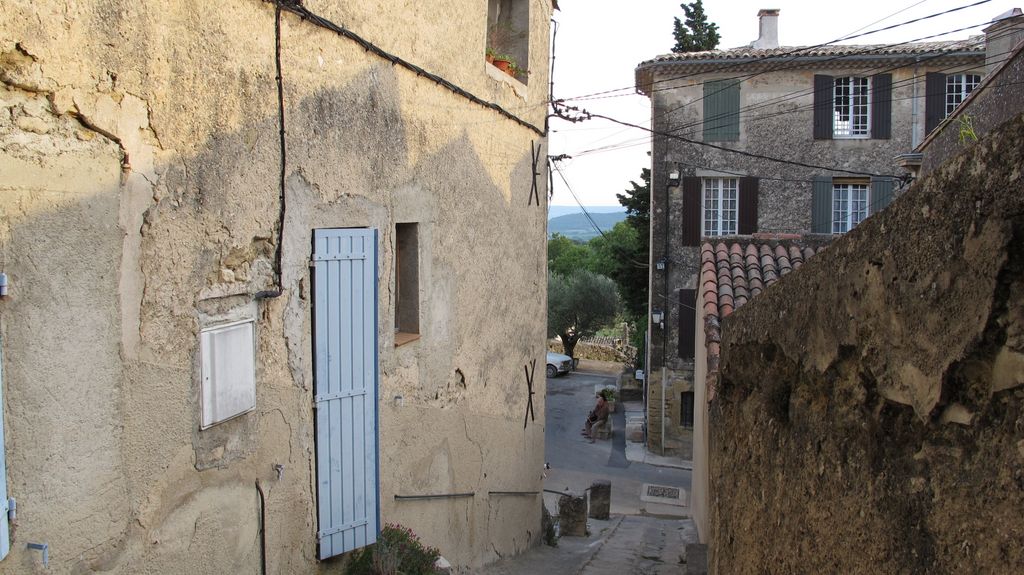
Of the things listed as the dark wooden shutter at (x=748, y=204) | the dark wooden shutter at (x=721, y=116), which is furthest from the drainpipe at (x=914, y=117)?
the dark wooden shutter at (x=721, y=116)

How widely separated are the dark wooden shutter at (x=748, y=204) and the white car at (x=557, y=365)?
411 inches

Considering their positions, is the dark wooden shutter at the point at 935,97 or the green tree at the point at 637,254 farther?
the green tree at the point at 637,254

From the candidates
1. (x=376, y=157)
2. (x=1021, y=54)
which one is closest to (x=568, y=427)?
(x=1021, y=54)

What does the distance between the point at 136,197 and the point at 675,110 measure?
A: 56.7ft

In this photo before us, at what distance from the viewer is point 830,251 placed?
10.8ft

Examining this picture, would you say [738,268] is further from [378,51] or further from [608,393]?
[608,393]

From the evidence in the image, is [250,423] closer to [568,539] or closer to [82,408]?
[82,408]

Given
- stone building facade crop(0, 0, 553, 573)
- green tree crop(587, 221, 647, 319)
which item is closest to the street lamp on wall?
green tree crop(587, 221, 647, 319)

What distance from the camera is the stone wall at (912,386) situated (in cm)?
212

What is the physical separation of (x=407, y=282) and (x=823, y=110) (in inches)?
605

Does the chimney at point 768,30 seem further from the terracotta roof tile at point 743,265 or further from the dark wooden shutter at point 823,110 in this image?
the terracotta roof tile at point 743,265

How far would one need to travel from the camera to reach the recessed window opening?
6.85 metres

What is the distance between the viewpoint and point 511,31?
9.59 meters

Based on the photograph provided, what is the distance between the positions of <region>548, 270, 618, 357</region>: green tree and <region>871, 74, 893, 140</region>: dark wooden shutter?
13874 mm
